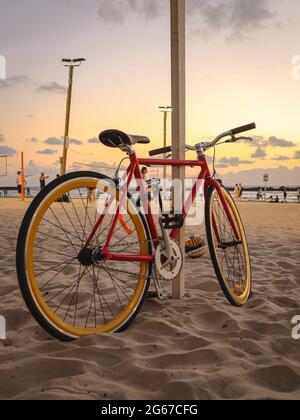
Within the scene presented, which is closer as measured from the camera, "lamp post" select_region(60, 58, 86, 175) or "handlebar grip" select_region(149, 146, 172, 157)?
"handlebar grip" select_region(149, 146, 172, 157)

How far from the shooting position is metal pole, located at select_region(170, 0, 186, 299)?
389cm

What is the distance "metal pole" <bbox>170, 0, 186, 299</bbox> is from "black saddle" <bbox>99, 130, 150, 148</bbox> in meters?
0.72

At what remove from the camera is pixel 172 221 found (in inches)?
145

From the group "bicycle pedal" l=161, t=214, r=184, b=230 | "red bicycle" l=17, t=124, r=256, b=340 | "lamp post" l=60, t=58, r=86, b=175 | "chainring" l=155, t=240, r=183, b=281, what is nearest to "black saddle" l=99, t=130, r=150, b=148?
"red bicycle" l=17, t=124, r=256, b=340

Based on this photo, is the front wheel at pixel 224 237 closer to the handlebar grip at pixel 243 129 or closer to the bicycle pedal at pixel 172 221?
the bicycle pedal at pixel 172 221

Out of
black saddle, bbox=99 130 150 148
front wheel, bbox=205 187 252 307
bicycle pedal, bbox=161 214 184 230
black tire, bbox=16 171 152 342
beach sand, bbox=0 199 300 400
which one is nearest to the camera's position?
beach sand, bbox=0 199 300 400

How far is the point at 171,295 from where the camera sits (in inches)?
163

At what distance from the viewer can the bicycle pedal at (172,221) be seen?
3613 mm

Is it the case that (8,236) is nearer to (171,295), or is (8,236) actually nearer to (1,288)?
(1,288)

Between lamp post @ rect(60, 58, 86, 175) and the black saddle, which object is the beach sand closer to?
the black saddle

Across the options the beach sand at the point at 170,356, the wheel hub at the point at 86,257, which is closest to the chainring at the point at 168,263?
the beach sand at the point at 170,356

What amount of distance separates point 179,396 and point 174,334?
855mm
